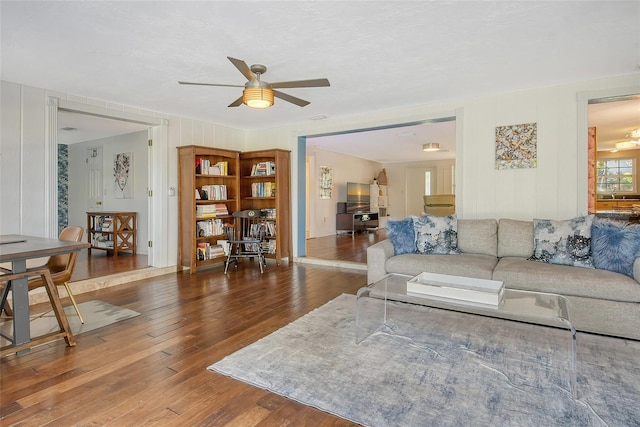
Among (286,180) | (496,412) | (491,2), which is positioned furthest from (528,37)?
(286,180)

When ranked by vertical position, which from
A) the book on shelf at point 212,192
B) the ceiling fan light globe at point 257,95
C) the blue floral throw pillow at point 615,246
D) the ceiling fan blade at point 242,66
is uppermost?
the ceiling fan blade at point 242,66

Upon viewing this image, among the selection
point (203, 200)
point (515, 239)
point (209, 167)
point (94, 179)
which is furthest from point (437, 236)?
point (94, 179)

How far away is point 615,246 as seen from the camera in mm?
2885

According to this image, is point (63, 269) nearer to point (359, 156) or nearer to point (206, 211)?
point (206, 211)

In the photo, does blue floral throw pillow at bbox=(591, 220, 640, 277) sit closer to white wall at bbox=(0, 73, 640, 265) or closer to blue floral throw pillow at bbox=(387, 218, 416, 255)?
white wall at bbox=(0, 73, 640, 265)

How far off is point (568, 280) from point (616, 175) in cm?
932

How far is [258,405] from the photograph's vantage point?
5.78ft

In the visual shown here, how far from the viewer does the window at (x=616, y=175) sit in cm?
934

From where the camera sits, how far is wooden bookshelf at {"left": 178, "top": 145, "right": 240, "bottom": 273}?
499cm

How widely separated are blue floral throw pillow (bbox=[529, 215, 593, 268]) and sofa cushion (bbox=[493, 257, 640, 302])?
0.11m

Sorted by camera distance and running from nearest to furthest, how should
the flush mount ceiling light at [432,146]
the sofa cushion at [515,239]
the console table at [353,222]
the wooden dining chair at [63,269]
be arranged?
the wooden dining chair at [63,269]
the sofa cushion at [515,239]
the flush mount ceiling light at [432,146]
the console table at [353,222]

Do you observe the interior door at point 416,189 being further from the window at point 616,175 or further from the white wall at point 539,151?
the white wall at point 539,151

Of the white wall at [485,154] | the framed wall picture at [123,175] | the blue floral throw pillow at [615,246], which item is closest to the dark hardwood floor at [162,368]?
the white wall at [485,154]

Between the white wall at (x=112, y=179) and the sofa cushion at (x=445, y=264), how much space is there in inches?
183
